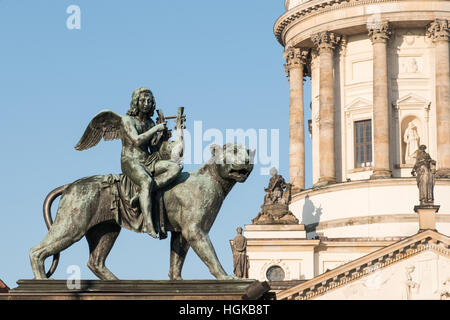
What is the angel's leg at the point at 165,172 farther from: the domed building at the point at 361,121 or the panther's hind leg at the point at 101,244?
the domed building at the point at 361,121

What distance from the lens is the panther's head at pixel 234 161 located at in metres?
16.5

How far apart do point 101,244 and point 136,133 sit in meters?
1.36

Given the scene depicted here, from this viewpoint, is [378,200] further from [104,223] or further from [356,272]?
[104,223]

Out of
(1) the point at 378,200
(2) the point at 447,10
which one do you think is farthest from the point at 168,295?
(2) the point at 447,10

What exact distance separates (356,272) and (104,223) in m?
48.6

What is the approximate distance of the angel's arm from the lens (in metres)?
16.6

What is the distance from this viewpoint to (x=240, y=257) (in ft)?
203

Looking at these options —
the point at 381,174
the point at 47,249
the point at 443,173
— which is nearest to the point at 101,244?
the point at 47,249

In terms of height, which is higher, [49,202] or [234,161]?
[234,161]

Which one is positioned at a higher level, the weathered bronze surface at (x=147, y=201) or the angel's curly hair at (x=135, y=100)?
the angel's curly hair at (x=135, y=100)

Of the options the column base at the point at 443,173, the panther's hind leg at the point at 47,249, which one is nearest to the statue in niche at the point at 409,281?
the column base at the point at 443,173

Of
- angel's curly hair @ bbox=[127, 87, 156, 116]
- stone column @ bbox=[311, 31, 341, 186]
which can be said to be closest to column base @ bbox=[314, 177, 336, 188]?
stone column @ bbox=[311, 31, 341, 186]

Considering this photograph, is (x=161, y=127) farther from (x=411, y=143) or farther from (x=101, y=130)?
(x=411, y=143)

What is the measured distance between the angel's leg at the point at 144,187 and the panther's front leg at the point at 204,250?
421 millimetres
